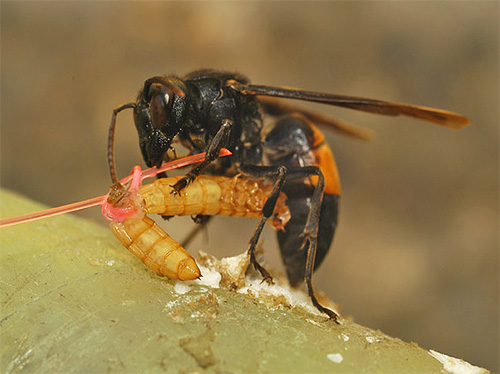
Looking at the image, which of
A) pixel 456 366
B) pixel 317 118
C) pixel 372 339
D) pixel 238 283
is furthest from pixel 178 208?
pixel 317 118

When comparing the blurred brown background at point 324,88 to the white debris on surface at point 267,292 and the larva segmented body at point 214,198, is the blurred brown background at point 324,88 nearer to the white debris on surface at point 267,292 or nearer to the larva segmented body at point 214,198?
the larva segmented body at point 214,198

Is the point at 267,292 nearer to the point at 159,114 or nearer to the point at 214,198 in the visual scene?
the point at 214,198

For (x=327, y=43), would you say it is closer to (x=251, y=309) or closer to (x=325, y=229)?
(x=325, y=229)

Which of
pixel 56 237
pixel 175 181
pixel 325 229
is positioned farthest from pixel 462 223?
pixel 56 237

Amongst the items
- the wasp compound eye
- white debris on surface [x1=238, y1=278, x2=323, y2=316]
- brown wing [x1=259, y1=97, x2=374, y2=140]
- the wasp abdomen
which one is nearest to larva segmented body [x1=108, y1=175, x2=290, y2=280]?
the wasp abdomen

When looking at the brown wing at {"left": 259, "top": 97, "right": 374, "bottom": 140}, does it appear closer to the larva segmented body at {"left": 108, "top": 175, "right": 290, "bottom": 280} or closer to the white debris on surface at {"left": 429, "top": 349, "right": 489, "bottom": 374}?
the larva segmented body at {"left": 108, "top": 175, "right": 290, "bottom": 280}

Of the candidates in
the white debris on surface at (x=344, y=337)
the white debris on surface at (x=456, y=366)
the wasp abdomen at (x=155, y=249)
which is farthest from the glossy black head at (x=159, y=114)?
the white debris on surface at (x=456, y=366)
